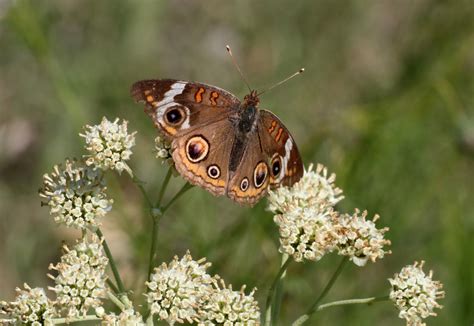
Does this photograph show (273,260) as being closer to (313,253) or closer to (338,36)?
(313,253)

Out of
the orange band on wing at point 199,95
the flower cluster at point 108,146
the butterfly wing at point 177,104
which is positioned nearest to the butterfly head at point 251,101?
the butterfly wing at point 177,104

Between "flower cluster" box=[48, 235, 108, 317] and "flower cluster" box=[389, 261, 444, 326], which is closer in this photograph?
"flower cluster" box=[48, 235, 108, 317]

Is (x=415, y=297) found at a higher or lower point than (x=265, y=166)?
lower

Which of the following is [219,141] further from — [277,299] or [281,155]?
[277,299]

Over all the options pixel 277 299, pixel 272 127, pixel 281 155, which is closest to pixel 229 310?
pixel 277 299

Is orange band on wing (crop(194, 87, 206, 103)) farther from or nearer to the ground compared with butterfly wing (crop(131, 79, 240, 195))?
farther from the ground

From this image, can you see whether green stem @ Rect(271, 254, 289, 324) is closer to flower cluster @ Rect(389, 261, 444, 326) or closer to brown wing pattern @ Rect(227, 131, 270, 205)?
brown wing pattern @ Rect(227, 131, 270, 205)

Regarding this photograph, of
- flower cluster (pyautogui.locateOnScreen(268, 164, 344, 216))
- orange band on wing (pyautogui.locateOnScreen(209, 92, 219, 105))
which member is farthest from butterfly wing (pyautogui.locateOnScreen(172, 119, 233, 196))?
flower cluster (pyautogui.locateOnScreen(268, 164, 344, 216))
